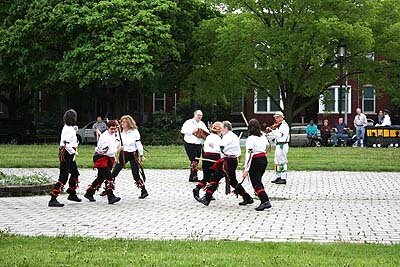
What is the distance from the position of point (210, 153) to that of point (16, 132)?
106 feet

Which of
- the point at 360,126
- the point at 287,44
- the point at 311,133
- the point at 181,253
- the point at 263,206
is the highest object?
the point at 287,44

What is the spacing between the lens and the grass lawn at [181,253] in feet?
25.7

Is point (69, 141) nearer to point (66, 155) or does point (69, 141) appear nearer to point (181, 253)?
point (66, 155)

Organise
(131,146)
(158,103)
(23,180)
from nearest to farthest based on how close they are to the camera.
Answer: (131,146)
(23,180)
(158,103)

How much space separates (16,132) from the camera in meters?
45.3

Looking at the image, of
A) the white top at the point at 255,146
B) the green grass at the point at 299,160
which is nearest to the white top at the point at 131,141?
the white top at the point at 255,146

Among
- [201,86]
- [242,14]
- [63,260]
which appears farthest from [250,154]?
[201,86]

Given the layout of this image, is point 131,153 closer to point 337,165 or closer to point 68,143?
point 68,143

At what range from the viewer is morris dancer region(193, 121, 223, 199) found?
14.8 metres

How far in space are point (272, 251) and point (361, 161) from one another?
1760 cm

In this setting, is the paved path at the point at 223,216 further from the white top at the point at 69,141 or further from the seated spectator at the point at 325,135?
the seated spectator at the point at 325,135

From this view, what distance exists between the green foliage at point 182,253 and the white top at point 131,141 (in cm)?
565

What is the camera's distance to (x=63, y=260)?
313 inches

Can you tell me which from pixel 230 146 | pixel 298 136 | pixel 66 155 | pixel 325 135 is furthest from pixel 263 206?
pixel 298 136
